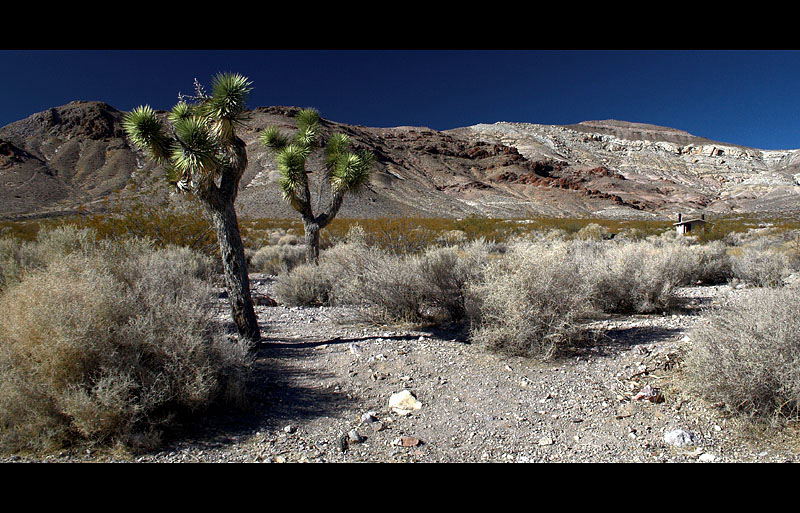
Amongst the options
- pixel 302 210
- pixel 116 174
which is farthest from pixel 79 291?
pixel 116 174

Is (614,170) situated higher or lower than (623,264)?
higher

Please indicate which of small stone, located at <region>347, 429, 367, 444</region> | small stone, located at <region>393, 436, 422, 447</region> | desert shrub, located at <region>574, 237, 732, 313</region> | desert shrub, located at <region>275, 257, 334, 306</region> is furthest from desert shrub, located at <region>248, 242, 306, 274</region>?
small stone, located at <region>393, 436, 422, 447</region>

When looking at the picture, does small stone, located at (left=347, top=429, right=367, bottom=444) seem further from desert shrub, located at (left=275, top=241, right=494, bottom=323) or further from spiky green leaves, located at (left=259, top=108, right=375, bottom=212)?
spiky green leaves, located at (left=259, top=108, right=375, bottom=212)

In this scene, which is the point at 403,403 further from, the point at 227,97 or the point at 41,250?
the point at 41,250

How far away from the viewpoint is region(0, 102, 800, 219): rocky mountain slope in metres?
58.3

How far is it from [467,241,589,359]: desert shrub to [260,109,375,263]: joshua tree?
6.29 metres

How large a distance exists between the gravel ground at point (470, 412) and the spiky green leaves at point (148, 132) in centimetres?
354

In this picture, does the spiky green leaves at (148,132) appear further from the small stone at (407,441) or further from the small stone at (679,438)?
the small stone at (679,438)

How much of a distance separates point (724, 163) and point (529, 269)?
129 m

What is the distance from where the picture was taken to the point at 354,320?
7301 mm

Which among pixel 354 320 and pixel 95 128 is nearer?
pixel 354 320

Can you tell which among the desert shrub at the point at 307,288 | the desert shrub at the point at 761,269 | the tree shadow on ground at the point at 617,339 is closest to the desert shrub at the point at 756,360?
the tree shadow on ground at the point at 617,339
